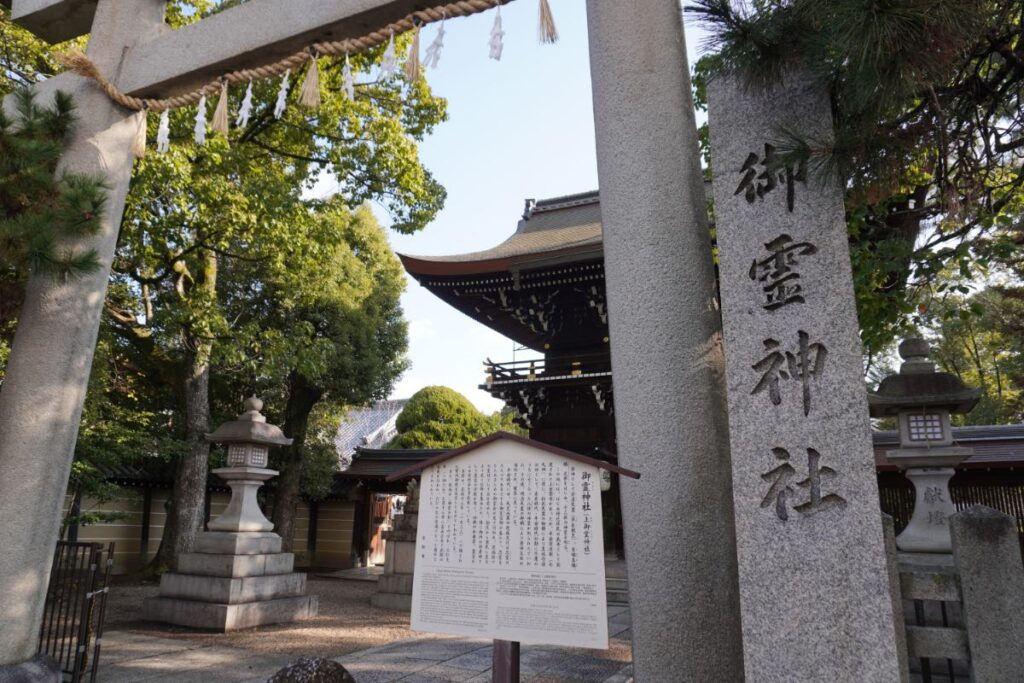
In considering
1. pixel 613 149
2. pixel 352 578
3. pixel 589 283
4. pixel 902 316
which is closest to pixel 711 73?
pixel 613 149

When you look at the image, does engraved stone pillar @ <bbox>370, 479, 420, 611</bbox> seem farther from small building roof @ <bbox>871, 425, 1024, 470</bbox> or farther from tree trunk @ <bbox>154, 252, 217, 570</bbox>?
small building roof @ <bbox>871, 425, 1024, 470</bbox>

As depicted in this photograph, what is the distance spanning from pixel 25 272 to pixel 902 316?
5955 millimetres

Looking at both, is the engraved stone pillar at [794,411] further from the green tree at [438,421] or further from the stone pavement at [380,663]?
the green tree at [438,421]

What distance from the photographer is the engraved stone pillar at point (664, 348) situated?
7.90 feet

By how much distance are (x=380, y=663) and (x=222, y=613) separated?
2.77 meters

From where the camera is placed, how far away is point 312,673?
2660 mm

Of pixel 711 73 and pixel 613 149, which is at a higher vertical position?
pixel 711 73

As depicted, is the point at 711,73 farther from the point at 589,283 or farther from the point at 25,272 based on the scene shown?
the point at 589,283

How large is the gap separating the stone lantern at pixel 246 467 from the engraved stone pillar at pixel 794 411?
695 centimetres

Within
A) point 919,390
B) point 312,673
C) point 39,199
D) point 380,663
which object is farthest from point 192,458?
point 919,390

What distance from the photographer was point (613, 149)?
113 inches

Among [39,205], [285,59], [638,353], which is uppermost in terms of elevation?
[285,59]

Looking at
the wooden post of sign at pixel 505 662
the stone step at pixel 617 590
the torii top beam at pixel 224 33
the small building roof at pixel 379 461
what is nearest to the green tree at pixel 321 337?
the small building roof at pixel 379 461

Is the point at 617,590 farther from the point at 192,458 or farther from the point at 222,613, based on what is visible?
the point at 192,458
